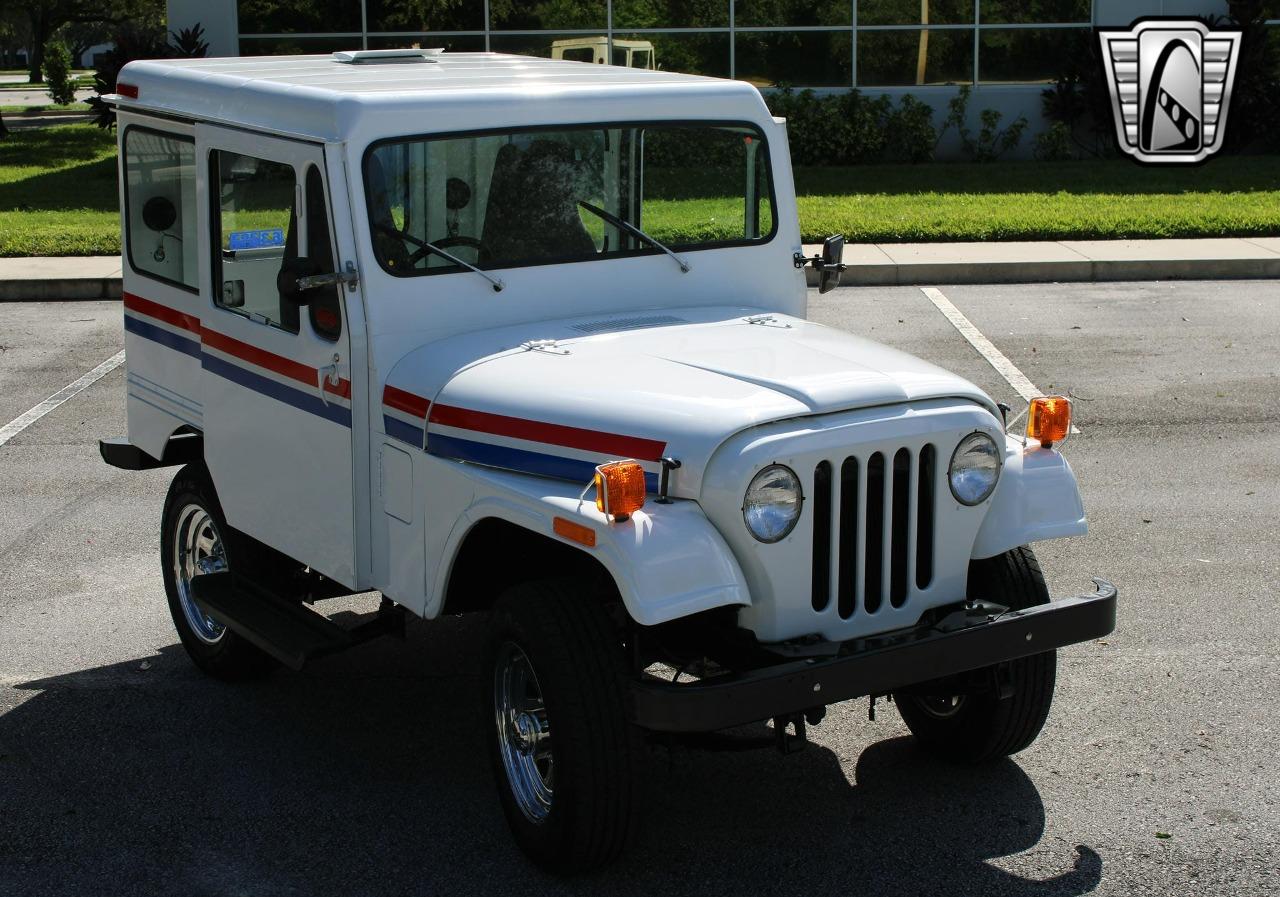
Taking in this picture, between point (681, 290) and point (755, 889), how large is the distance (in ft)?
6.87

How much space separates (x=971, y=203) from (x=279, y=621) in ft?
45.1

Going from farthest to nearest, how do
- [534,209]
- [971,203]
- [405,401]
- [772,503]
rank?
[971,203] < [534,209] < [405,401] < [772,503]

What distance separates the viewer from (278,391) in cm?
556

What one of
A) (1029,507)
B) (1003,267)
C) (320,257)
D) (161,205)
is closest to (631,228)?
(320,257)

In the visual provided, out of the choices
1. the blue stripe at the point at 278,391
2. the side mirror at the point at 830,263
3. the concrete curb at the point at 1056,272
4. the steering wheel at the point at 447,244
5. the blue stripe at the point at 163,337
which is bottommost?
the concrete curb at the point at 1056,272

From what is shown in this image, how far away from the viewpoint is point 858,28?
2264 centimetres

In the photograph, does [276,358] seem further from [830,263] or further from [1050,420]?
[1050,420]

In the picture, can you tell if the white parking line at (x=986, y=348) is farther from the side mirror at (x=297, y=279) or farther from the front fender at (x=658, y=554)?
the front fender at (x=658, y=554)

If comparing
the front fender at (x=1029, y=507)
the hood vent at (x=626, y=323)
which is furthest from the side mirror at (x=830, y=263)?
the front fender at (x=1029, y=507)

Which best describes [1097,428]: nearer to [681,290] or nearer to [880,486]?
[681,290]

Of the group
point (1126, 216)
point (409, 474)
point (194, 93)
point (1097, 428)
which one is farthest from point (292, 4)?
point (409, 474)

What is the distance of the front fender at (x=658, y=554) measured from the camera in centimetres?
411

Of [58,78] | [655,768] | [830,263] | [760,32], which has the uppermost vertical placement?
[58,78]

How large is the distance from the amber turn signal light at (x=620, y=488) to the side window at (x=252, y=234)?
1.65 meters
